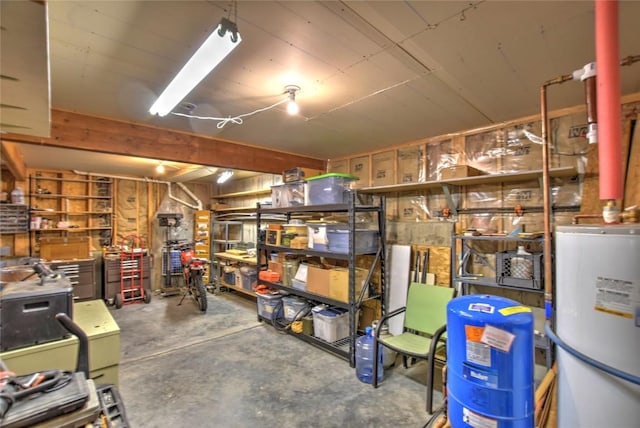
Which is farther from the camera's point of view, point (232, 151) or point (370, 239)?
point (232, 151)

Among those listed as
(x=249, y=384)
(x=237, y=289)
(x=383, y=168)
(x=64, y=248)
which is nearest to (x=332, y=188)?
(x=383, y=168)

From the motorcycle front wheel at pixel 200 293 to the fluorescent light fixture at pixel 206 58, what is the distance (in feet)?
11.7

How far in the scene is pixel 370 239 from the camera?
3.41 m

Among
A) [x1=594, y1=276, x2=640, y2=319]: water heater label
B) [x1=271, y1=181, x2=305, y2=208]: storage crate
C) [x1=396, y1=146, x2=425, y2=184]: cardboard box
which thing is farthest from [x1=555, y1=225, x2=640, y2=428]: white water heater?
[x1=271, y1=181, x2=305, y2=208]: storage crate

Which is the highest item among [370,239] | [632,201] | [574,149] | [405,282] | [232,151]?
[232,151]

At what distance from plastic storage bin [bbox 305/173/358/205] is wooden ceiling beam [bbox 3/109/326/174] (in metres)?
0.79

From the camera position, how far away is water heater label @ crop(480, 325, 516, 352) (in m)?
1.17

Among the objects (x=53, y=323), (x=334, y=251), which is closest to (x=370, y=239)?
(x=334, y=251)

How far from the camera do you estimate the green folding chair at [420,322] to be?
256cm

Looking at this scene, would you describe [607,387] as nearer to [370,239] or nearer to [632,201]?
[632,201]

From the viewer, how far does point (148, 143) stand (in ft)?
9.84

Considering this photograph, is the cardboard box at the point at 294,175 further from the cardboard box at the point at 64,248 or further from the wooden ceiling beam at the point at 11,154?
the cardboard box at the point at 64,248

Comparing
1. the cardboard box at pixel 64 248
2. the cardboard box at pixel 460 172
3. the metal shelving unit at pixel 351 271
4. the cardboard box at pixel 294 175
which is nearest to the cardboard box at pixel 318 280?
the metal shelving unit at pixel 351 271

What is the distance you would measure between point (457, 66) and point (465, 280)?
5.98ft
